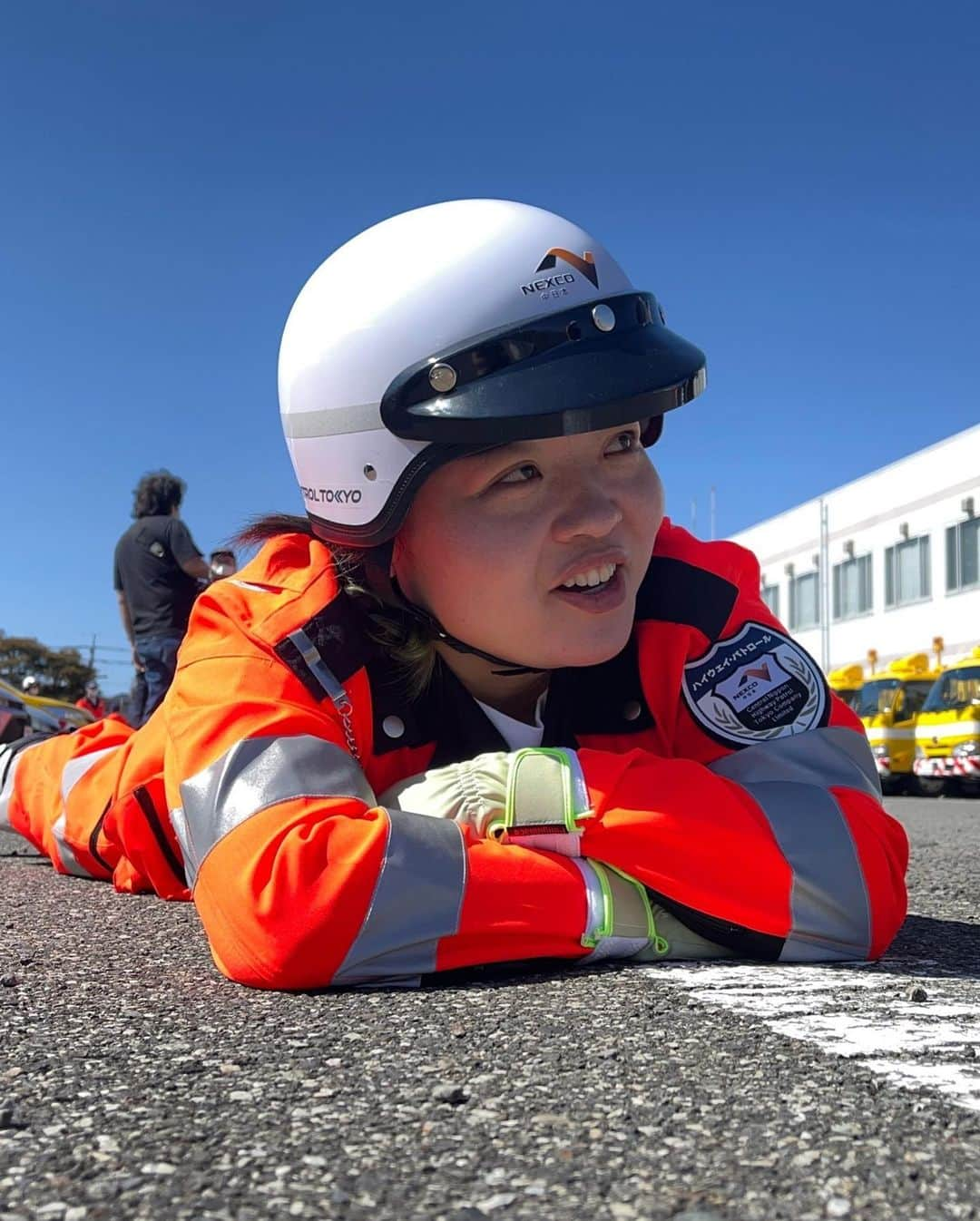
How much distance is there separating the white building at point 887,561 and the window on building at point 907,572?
0.8 inches

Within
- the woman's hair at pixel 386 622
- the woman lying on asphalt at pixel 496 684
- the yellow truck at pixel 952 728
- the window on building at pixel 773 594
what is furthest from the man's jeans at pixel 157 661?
the window on building at pixel 773 594

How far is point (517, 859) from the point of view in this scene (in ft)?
7.55

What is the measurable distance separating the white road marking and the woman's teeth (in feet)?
2.47

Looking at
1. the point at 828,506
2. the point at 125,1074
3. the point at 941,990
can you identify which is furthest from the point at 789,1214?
the point at 828,506

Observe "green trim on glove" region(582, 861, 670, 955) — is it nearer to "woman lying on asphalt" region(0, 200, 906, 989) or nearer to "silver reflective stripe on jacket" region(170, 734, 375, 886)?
"woman lying on asphalt" region(0, 200, 906, 989)

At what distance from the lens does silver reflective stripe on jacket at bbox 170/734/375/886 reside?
2.37 metres

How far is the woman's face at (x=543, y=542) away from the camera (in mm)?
2586

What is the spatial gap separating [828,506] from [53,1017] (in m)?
33.9

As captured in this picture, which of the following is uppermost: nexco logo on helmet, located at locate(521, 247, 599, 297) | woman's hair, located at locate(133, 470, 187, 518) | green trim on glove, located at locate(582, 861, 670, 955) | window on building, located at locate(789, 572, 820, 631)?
window on building, located at locate(789, 572, 820, 631)

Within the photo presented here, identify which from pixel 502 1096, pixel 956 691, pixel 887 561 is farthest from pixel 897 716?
pixel 502 1096

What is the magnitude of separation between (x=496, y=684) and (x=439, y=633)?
25 cm

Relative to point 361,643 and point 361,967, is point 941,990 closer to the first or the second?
point 361,967

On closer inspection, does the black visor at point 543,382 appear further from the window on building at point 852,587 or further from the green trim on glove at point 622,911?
the window on building at point 852,587

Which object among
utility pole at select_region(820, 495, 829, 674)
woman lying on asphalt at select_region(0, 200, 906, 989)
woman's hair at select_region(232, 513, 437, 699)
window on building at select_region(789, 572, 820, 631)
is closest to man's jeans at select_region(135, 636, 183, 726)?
woman lying on asphalt at select_region(0, 200, 906, 989)
